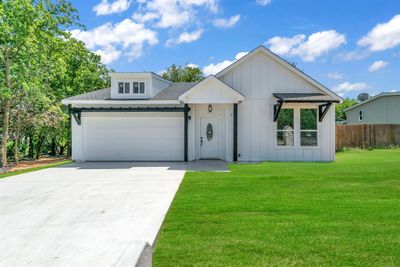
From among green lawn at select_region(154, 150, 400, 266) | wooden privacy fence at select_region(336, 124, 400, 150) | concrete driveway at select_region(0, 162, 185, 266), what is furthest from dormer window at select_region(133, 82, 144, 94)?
wooden privacy fence at select_region(336, 124, 400, 150)

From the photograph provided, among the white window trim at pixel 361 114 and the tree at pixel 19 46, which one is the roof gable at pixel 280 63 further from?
the white window trim at pixel 361 114

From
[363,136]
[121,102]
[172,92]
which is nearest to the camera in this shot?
[121,102]

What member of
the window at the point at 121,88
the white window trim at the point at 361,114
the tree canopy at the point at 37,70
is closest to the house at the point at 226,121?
the window at the point at 121,88

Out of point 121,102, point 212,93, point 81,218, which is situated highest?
point 212,93

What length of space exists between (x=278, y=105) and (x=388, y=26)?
14.6 metres

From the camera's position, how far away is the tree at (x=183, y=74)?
41.2 meters

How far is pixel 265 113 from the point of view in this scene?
16750mm

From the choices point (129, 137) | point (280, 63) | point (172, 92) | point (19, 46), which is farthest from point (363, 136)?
point (19, 46)

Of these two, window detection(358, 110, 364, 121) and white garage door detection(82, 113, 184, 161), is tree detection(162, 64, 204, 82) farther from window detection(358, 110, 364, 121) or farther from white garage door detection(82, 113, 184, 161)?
white garage door detection(82, 113, 184, 161)

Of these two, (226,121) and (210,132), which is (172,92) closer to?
(210,132)

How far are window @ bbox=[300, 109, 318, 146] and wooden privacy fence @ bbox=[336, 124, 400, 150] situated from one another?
9205mm

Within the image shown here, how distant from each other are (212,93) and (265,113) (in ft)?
9.06

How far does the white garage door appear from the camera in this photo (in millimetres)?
17547

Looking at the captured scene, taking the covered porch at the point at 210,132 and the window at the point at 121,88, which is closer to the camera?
the covered porch at the point at 210,132
